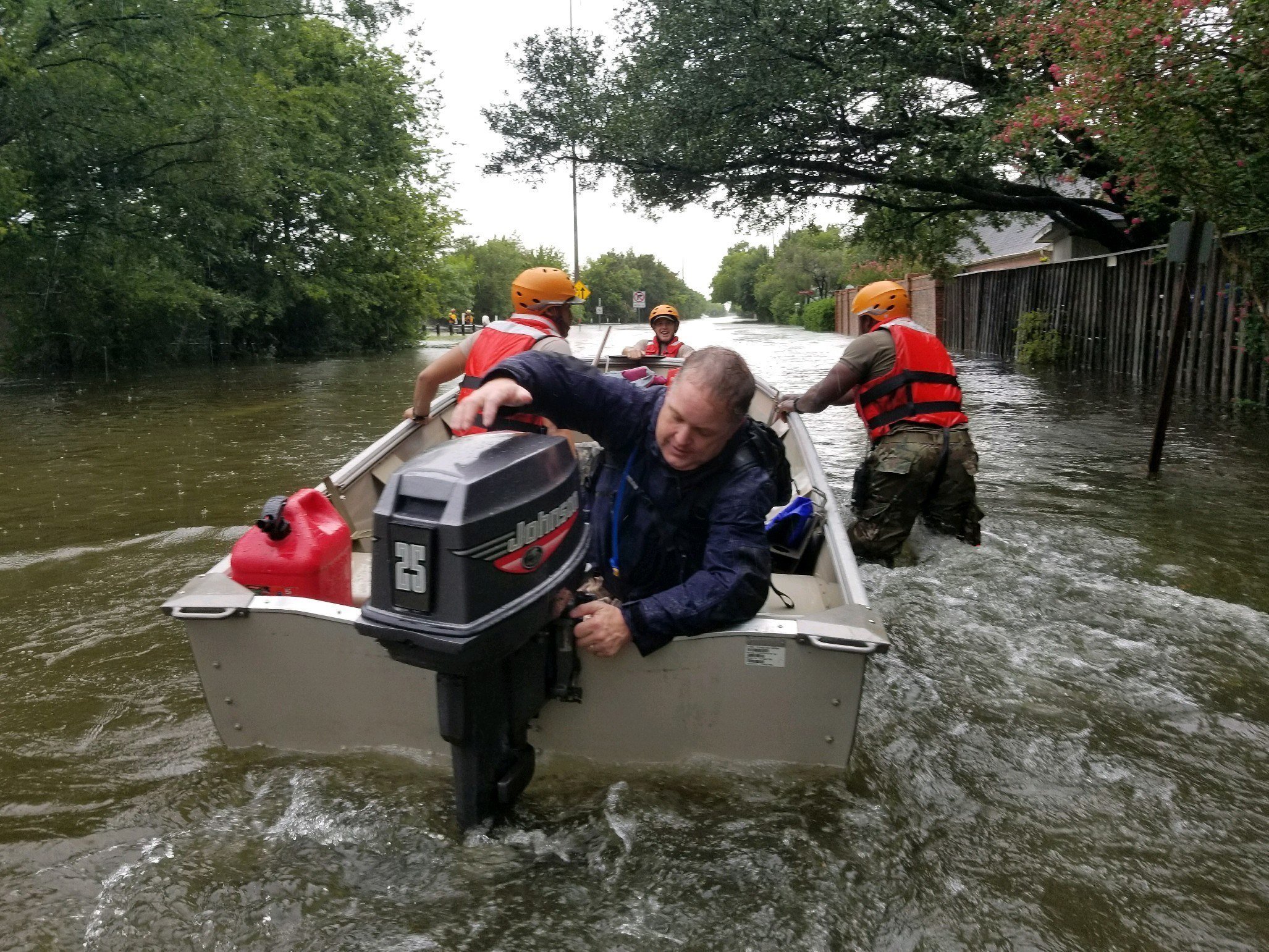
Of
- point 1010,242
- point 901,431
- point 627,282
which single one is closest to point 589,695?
point 901,431

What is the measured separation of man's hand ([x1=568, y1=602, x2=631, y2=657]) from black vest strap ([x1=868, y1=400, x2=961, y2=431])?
303 cm

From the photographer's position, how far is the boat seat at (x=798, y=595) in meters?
3.54

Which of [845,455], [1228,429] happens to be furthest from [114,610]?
[1228,429]

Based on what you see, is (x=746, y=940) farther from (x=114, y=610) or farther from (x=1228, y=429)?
Answer: (x=1228, y=429)

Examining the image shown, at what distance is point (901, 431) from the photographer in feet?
17.0

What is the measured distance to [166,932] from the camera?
2455mm

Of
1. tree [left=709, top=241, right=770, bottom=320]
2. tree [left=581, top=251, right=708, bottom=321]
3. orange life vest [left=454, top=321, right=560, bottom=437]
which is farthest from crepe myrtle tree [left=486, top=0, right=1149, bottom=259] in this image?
tree [left=581, top=251, right=708, bottom=321]

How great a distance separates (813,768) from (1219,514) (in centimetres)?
504

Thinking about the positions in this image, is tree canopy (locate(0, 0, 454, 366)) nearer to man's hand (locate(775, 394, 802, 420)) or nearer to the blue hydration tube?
man's hand (locate(775, 394, 802, 420))

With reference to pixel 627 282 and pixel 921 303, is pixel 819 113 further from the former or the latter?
pixel 627 282

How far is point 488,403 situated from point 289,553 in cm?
98

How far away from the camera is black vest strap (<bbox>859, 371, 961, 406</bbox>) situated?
5.18 metres

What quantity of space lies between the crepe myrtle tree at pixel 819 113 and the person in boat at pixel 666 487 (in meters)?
10.3

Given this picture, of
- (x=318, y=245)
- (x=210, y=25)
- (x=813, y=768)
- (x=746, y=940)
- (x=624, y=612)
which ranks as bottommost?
(x=746, y=940)
